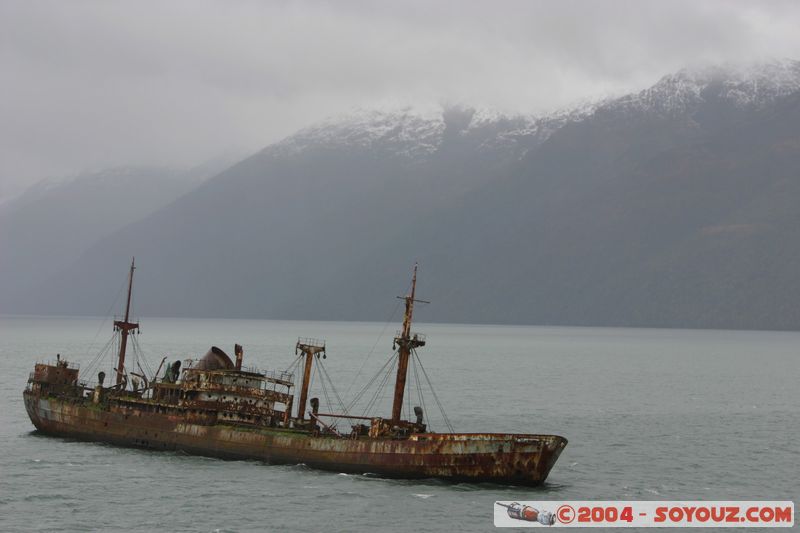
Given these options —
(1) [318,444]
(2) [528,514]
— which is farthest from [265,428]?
(2) [528,514]

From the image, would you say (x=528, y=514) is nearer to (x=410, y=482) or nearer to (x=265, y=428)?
(x=410, y=482)

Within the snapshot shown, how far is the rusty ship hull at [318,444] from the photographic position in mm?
65625

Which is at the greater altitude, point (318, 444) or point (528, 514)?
point (318, 444)

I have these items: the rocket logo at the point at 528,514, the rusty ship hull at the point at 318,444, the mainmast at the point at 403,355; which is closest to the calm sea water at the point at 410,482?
the rusty ship hull at the point at 318,444

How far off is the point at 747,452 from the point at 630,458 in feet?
38.0

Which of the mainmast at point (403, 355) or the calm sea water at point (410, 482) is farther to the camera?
the mainmast at point (403, 355)

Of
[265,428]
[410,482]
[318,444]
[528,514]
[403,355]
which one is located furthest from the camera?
Answer: [265,428]

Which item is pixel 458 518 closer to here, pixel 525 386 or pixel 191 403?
pixel 191 403

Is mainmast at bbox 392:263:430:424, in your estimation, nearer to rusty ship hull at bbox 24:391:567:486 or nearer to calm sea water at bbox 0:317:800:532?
rusty ship hull at bbox 24:391:567:486

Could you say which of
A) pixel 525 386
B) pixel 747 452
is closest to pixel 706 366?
pixel 525 386

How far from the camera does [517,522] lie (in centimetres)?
5806

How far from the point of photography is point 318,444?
70.8m

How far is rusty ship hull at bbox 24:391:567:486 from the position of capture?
215 ft

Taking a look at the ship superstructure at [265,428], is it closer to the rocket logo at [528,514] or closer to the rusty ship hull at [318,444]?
the rusty ship hull at [318,444]
